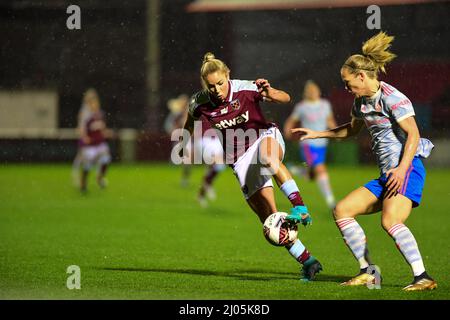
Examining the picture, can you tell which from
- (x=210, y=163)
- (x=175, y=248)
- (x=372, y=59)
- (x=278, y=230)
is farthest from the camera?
(x=210, y=163)

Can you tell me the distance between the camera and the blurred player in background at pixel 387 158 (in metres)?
7.34

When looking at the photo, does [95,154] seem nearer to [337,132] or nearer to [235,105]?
[235,105]

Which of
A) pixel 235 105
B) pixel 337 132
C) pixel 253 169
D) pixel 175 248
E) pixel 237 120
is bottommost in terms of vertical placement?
pixel 175 248

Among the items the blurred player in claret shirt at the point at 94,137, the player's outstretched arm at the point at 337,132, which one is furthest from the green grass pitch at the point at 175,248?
the player's outstretched arm at the point at 337,132

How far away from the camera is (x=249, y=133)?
27.5 feet

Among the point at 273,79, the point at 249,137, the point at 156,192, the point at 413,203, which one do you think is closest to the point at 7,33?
the point at 156,192

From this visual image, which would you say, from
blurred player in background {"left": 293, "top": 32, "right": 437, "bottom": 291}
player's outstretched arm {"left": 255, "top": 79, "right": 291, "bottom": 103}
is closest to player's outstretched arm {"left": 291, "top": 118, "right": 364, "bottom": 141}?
blurred player in background {"left": 293, "top": 32, "right": 437, "bottom": 291}

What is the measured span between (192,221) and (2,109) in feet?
56.3

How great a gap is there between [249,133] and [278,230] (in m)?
1.06

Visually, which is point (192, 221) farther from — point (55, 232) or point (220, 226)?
point (55, 232)

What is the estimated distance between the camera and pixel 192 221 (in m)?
14.1

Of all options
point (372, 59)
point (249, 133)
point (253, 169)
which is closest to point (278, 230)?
point (253, 169)

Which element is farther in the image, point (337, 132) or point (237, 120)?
point (237, 120)

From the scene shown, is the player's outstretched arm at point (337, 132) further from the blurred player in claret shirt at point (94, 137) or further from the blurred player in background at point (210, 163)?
the blurred player in claret shirt at point (94, 137)
